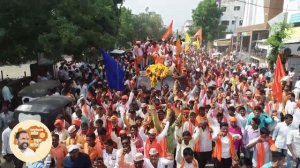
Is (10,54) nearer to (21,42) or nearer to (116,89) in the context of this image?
(21,42)

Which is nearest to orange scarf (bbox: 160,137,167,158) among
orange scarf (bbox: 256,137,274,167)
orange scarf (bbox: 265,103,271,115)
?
orange scarf (bbox: 256,137,274,167)

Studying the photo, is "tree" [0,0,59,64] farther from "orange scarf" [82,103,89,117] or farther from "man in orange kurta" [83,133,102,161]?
"man in orange kurta" [83,133,102,161]

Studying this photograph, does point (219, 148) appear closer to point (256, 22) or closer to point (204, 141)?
point (204, 141)

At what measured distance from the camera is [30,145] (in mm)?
4977

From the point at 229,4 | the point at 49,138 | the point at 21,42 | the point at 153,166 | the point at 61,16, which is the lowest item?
the point at 153,166

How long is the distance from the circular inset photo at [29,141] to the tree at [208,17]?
5796 cm

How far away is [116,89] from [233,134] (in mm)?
4715

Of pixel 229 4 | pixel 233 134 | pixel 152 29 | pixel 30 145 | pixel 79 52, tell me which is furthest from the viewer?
pixel 229 4

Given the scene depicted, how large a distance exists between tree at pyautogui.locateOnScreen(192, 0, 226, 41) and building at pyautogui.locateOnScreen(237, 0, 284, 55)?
8.23 m

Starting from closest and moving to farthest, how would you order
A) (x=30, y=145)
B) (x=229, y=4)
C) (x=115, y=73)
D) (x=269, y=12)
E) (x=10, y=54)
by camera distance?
(x=30, y=145) → (x=115, y=73) → (x=10, y=54) → (x=269, y=12) → (x=229, y=4)

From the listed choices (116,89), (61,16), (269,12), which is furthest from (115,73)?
(269,12)

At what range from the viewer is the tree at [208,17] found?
60.7 m

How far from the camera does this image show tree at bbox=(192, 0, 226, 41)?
60656 mm

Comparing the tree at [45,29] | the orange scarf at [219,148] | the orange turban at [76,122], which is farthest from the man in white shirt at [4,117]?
the orange scarf at [219,148]
